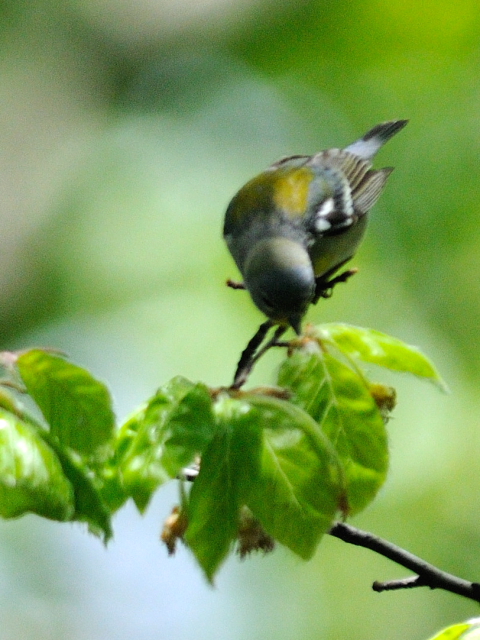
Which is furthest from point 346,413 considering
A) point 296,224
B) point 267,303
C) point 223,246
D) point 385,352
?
point 223,246

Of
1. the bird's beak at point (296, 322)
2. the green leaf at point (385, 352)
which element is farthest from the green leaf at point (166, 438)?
the bird's beak at point (296, 322)

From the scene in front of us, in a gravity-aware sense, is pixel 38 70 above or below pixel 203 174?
above

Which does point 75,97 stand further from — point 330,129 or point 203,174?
point 330,129

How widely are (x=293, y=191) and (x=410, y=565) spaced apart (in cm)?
205

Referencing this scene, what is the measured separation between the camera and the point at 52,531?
5.87 meters

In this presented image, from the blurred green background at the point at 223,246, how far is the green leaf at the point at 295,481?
3.59 meters

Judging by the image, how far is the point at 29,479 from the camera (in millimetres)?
1079

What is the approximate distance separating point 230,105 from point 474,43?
248cm

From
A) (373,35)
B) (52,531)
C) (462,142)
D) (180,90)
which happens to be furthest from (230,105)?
(52,531)

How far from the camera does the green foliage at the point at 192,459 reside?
3.65ft

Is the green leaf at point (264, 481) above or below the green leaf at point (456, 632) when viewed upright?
above

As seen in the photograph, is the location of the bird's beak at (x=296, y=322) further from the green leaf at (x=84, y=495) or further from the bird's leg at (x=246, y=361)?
the green leaf at (x=84, y=495)

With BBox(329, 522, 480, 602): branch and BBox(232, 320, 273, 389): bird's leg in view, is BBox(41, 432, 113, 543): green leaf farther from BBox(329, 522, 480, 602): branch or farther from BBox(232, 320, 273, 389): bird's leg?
BBox(329, 522, 480, 602): branch

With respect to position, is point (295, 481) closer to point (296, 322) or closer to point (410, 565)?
point (410, 565)
